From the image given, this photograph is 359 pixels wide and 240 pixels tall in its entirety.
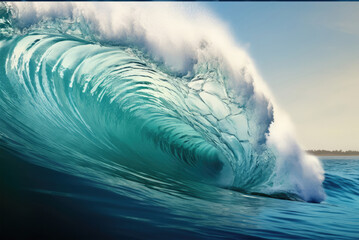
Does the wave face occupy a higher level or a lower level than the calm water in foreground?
higher

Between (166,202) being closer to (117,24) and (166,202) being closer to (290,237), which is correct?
(290,237)

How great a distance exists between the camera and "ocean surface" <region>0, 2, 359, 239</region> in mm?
2697

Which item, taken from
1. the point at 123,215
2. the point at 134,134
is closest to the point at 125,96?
the point at 134,134

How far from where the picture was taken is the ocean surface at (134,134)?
270 cm

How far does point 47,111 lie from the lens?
16.8 ft

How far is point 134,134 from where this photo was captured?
25.4ft

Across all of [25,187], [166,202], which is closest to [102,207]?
[25,187]

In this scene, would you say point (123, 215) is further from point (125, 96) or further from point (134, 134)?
point (134, 134)

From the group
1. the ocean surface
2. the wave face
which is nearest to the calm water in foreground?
the ocean surface

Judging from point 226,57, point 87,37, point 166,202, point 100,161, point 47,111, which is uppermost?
point 226,57

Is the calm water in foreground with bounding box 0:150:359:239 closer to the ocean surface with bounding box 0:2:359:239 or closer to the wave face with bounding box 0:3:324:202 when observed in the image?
the ocean surface with bounding box 0:2:359:239

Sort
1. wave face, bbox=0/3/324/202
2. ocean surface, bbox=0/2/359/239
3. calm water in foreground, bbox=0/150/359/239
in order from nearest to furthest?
calm water in foreground, bbox=0/150/359/239
ocean surface, bbox=0/2/359/239
wave face, bbox=0/3/324/202

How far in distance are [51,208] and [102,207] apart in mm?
478

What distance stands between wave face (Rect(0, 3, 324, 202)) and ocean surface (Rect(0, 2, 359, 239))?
0.02m
